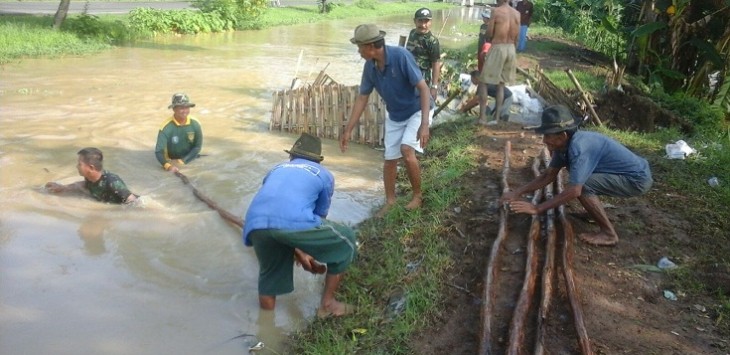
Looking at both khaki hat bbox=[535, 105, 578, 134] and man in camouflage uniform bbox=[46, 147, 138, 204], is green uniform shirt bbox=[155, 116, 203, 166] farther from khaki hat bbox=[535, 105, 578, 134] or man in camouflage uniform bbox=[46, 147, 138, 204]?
khaki hat bbox=[535, 105, 578, 134]

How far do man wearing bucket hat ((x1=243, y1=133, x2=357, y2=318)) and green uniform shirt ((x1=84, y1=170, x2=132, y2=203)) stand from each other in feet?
8.21

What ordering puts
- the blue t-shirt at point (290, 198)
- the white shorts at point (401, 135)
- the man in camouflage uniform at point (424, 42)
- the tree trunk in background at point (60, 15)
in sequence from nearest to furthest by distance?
the blue t-shirt at point (290, 198) < the white shorts at point (401, 135) < the man in camouflage uniform at point (424, 42) < the tree trunk in background at point (60, 15)

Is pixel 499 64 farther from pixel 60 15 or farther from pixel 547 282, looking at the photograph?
pixel 60 15

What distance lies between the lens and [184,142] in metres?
7.45

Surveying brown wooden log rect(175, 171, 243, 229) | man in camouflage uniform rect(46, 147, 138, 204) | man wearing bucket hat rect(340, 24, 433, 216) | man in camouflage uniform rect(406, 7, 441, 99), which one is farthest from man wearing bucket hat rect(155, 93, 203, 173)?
man in camouflage uniform rect(406, 7, 441, 99)

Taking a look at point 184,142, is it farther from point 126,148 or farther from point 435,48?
point 435,48

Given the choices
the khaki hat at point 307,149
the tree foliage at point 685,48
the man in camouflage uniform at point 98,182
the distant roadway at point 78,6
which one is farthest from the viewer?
the distant roadway at point 78,6

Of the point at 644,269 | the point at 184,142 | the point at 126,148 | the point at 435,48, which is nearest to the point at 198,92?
the point at 126,148

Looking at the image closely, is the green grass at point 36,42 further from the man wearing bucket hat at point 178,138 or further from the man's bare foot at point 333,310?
the man's bare foot at point 333,310

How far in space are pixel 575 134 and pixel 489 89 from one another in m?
4.95

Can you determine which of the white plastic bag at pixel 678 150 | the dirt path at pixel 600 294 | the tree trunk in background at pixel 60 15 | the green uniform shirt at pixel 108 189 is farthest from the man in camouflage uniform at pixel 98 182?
the tree trunk in background at pixel 60 15

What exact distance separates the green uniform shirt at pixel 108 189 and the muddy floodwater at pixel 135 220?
9cm

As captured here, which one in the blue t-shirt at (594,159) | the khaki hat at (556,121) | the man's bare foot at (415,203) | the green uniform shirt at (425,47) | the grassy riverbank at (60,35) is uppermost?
the green uniform shirt at (425,47)

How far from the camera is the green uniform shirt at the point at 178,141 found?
720 centimetres
